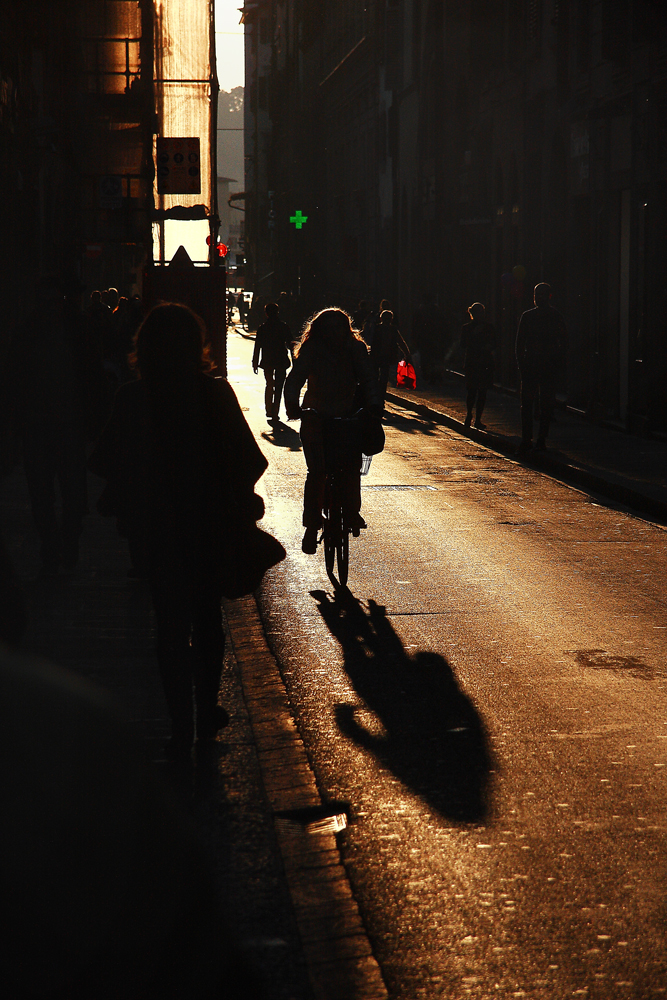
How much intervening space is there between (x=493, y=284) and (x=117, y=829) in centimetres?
2921

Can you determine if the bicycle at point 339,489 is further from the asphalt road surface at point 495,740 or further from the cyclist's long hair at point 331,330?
the cyclist's long hair at point 331,330

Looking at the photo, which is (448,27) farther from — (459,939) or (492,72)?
(459,939)

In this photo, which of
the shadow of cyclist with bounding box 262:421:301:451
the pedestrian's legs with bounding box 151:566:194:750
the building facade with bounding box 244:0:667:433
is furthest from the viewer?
the building facade with bounding box 244:0:667:433

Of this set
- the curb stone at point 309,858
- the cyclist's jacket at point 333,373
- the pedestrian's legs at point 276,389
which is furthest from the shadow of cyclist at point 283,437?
the curb stone at point 309,858

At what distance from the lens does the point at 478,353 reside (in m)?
20.8

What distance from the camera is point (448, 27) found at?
3444cm

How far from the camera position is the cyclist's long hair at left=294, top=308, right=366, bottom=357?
376 inches

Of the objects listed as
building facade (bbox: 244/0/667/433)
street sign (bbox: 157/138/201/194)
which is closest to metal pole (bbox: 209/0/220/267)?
street sign (bbox: 157/138/201/194)

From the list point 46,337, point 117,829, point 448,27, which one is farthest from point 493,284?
point 117,829

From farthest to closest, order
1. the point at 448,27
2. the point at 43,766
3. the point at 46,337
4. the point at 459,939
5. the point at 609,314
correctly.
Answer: the point at 448,27, the point at 609,314, the point at 46,337, the point at 459,939, the point at 43,766

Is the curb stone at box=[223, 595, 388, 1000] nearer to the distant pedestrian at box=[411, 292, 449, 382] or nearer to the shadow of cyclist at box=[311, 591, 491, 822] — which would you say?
the shadow of cyclist at box=[311, 591, 491, 822]

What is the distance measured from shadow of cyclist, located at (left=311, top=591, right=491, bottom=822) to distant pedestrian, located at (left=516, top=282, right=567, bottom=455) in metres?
9.32

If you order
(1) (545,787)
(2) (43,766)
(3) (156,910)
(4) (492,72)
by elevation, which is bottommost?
(1) (545,787)

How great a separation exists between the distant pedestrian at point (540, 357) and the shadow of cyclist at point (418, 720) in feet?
30.6
